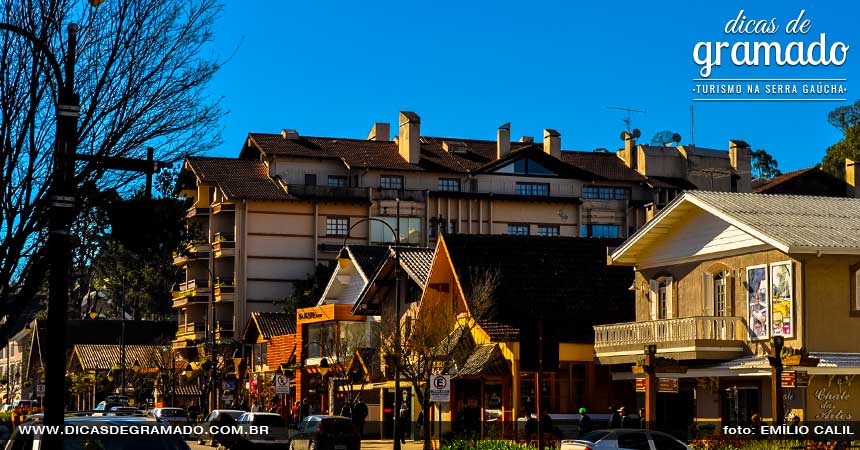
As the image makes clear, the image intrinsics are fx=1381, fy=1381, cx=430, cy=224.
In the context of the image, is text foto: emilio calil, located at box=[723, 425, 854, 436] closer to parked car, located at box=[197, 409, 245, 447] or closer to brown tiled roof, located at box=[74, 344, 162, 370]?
parked car, located at box=[197, 409, 245, 447]

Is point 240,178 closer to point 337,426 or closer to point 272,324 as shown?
point 272,324

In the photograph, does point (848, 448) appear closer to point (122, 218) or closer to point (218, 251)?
point (122, 218)

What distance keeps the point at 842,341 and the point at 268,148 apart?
57.1 metres

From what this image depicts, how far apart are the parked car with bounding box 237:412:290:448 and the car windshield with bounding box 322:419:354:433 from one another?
2595 mm

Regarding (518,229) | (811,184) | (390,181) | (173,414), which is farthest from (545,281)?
(811,184)

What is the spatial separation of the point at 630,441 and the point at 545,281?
19924mm

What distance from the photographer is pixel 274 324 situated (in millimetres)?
74250

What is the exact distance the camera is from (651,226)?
43.6 m

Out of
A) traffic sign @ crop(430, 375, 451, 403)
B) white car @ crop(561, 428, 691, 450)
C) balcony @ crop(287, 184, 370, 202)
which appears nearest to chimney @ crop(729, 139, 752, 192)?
balcony @ crop(287, 184, 370, 202)

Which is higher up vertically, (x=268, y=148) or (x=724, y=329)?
(x=268, y=148)

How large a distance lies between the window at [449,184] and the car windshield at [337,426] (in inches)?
2066

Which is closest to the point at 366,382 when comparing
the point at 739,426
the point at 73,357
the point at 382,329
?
the point at 382,329

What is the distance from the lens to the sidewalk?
4734 cm

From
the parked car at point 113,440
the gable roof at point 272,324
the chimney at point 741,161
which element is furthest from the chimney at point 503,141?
the parked car at point 113,440
